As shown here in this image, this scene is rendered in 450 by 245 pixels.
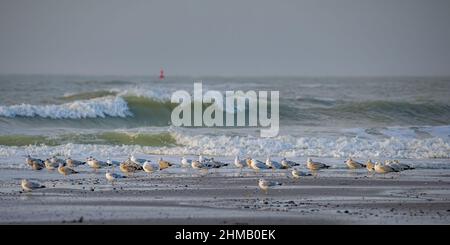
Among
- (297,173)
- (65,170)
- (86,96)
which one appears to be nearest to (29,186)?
(65,170)

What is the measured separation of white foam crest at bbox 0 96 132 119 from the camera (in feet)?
108

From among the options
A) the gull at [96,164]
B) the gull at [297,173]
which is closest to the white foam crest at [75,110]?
the gull at [96,164]

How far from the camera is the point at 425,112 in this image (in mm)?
41875

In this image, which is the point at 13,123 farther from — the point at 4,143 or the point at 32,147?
the point at 32,147

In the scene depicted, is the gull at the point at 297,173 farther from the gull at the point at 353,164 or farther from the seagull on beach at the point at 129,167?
the seagull on beach at the point at 129,167

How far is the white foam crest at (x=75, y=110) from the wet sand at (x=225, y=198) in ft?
47.8

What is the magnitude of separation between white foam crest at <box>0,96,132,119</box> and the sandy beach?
1439 centimetres

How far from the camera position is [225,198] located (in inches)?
589

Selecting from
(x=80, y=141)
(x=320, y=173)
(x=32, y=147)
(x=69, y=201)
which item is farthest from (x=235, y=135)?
(x=69, y=201)

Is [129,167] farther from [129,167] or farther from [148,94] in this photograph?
[148,94]

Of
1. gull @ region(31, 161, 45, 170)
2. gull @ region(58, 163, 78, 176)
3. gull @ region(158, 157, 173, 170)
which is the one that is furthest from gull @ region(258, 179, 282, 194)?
gull @ region(31, 161, 45, 170)

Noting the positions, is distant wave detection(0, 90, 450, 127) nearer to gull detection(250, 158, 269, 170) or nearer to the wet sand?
the wet sand
